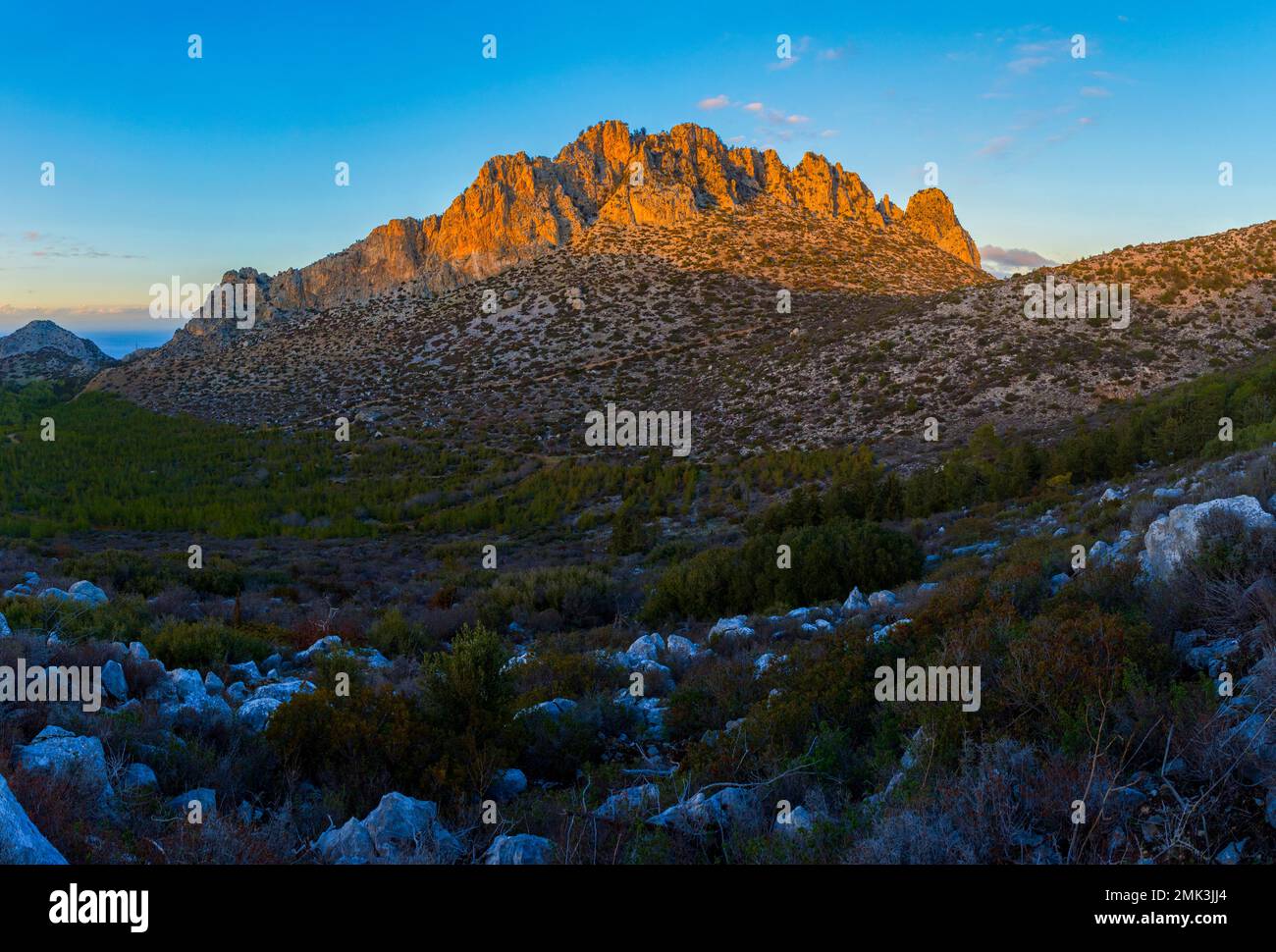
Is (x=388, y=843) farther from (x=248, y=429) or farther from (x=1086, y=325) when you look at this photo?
(x=248, y=429)

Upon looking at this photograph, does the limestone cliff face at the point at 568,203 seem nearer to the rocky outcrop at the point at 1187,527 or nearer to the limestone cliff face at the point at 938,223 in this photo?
the limestone cliff face at the point at 938,223

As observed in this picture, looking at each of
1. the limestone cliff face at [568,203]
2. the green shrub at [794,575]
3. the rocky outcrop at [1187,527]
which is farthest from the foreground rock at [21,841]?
the limestone cliff face at [568,203]

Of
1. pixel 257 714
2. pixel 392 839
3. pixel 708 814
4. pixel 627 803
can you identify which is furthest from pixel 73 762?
pixel 708 814

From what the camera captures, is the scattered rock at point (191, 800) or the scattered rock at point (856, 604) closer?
the scattered rock at point (191, 800)

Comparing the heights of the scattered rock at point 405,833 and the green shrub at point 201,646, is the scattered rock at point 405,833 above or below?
above

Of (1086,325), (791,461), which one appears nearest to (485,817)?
(791,461)

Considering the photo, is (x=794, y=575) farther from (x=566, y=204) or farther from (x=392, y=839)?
(x=566, y=204)

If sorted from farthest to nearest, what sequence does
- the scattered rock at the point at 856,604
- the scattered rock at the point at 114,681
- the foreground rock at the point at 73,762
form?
the scattered rock at the point at 856,604 < the scattered rock at the point at 114,681 < the foreground rock at the point at 73,762
